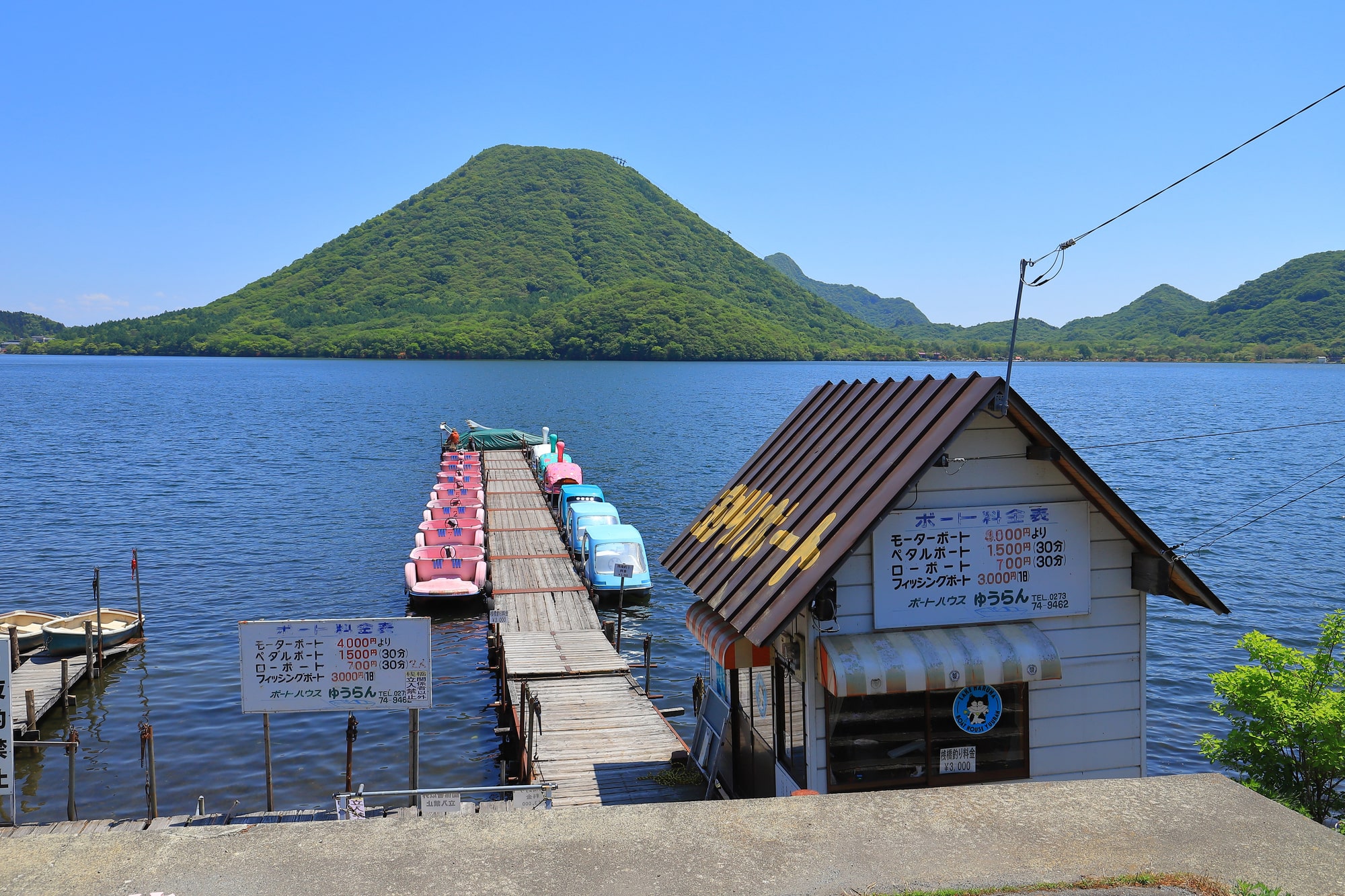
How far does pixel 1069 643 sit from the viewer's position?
33.7ft

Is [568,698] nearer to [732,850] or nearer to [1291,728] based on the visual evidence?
[1291,728]

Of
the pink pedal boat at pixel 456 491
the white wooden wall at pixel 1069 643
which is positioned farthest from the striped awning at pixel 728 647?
the pink pedal boat at pixel 456 491

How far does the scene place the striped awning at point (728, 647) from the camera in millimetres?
10484

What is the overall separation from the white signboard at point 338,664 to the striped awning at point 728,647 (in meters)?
4.03

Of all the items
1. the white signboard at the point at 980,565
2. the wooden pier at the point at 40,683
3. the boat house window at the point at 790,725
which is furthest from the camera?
the wooden pier at the point at 40,683

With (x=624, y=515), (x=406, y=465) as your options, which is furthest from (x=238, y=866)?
(x=406, y=465)

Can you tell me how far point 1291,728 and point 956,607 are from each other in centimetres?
497

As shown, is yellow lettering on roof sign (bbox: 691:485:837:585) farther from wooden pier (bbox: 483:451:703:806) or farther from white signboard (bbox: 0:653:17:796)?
white signboard (bbox: 0:653:17:796)

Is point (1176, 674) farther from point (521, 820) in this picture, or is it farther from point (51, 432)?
point (51, 432)

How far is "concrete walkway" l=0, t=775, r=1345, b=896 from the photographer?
632 centimetres

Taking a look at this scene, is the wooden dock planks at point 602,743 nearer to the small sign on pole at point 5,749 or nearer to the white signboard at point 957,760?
the white signboard at point 957,760

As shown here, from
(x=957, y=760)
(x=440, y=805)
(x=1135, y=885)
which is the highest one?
(x=1135, y=885)

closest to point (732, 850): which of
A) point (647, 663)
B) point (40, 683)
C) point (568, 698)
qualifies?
point (568, 698)

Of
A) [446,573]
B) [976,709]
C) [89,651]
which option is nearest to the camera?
[976,709]
